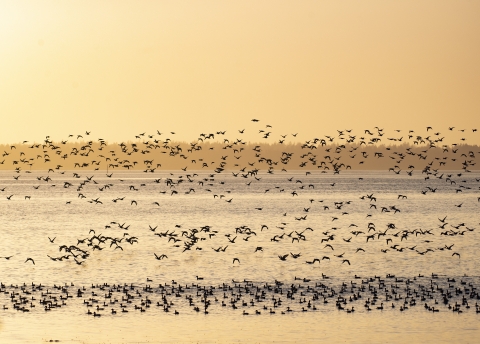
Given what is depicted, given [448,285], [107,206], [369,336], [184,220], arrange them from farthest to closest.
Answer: [107,206] → [184,220] → [448,285] → [369,336]

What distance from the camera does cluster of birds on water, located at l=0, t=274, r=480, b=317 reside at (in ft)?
110

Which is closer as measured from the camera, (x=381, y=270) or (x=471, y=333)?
(x=471, y=333)

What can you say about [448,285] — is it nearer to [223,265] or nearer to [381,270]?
[381,270]

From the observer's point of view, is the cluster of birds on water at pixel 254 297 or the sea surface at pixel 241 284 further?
the cluster of birds on water at pixel 254 297

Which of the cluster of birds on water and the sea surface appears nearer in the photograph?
the sea surface

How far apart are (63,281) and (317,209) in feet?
228

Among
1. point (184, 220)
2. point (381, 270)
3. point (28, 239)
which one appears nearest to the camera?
point (381, 270)

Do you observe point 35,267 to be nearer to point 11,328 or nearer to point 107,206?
point 11,328

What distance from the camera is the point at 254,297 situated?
120ft

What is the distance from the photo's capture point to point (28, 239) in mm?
66812

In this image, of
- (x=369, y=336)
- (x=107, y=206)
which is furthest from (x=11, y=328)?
(x=107, y=206)

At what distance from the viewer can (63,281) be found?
139 feet

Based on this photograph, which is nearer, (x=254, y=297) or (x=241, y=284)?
(x=254, y=297)

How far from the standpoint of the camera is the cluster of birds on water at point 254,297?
110 ft
